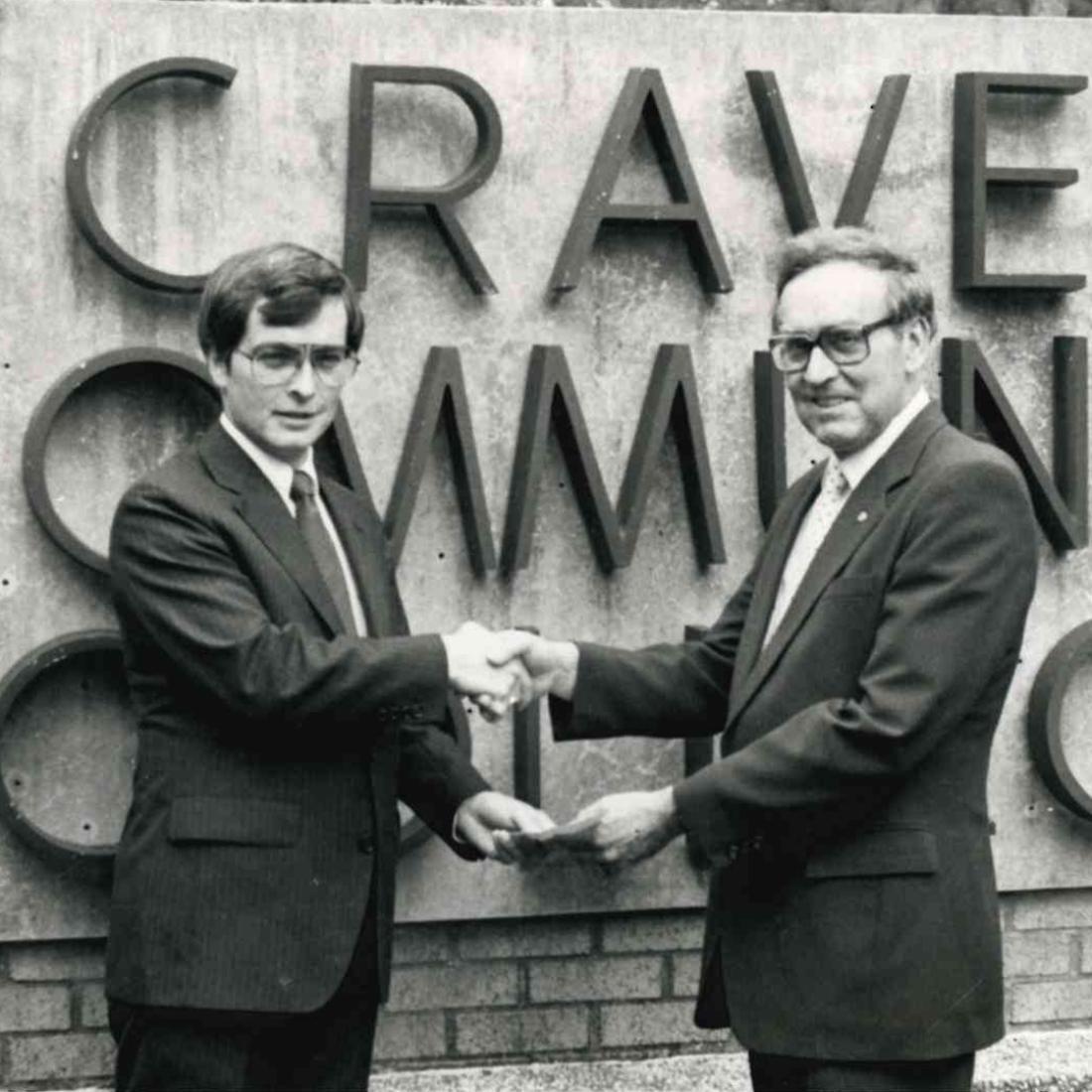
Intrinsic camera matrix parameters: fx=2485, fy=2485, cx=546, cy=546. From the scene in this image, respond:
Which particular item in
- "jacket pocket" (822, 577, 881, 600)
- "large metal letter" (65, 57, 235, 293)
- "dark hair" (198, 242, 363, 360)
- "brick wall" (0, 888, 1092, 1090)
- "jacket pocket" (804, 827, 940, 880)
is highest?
"large metal letter" (65, 57, 235, 293)

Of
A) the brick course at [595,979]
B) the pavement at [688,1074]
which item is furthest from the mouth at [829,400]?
the pavement at [688,1074]

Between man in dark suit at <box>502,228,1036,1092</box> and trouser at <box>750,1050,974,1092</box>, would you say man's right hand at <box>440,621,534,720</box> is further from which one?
trouser at <box>750,1050,974,1092</box>

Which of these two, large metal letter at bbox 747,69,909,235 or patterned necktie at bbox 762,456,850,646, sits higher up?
large metal letter at bbox 747,69,909,235

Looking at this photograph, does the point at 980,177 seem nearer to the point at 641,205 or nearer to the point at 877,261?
the point at 641,205

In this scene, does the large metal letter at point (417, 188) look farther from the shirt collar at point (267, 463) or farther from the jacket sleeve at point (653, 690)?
the jacket sleeve at point (653, 690)

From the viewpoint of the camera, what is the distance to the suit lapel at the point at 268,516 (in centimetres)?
409

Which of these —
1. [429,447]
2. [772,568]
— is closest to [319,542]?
[772,568]

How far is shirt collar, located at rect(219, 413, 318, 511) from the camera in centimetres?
417

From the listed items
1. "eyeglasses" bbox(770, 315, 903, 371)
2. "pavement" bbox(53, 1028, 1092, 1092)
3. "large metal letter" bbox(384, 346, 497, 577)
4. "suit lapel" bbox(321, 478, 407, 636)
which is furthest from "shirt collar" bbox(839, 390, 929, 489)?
"pavement" bbox(53, 1028, 1092, 1092)

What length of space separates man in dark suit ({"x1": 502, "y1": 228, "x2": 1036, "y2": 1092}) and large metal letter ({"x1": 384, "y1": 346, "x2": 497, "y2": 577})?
105 centimetres

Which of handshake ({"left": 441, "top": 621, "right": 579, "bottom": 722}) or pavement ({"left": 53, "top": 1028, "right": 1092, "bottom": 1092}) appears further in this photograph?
pavement ({"left": 53, "top": 1028, "right": 1092, "bottom": 1092})

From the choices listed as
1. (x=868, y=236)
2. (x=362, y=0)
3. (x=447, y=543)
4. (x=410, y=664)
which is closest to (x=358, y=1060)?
(x=410, y=664)

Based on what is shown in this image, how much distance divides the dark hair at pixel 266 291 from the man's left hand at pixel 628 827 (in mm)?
971

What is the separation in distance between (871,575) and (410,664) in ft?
2.51
